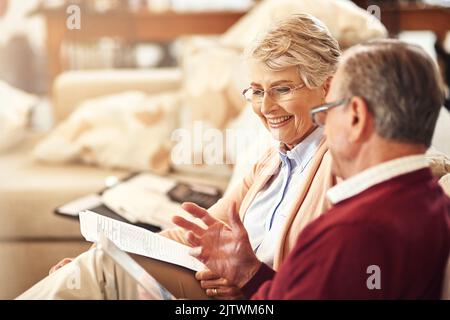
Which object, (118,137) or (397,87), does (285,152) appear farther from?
(118,137)

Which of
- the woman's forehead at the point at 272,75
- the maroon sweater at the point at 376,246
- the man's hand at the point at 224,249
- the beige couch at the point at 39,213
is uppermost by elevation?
the woman's forehead at the point at 272,75

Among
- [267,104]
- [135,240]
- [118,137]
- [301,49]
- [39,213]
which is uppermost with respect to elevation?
[301,49]

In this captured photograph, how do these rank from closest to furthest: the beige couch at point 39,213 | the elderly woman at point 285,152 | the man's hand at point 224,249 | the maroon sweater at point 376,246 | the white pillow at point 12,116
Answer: the maroon sweater at point 376,246
the man's hand at point 224,249
the elderly woman at point 285,152
the beige couch at point 39,213
the white pillow at point 12,116

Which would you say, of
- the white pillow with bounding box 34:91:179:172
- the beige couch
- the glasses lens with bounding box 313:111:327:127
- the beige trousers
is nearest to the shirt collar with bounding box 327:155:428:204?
the glasses lens with bounding box 313:111:327:127

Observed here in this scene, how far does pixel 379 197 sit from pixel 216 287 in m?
0.44

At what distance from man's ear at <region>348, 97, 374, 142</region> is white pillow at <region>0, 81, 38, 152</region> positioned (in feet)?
6.74

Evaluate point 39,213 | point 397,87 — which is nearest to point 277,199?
point 397,87

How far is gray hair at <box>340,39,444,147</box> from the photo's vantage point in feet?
2.84

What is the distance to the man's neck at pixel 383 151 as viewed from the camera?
0.89 meters

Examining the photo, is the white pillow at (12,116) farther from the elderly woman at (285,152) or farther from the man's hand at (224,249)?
the man's hand at (224,249)

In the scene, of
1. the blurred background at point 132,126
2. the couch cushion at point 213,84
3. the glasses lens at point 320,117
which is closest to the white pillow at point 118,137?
the blurred background at point 132,126

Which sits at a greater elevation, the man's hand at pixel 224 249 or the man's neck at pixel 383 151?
the man's neck at pixel 383 151

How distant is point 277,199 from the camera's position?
130 centimetres
